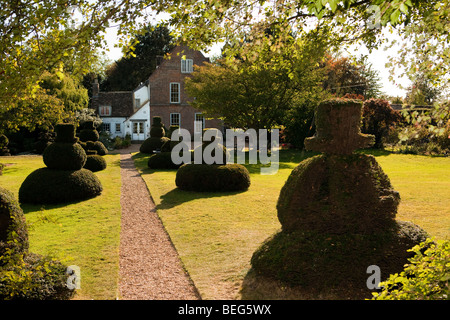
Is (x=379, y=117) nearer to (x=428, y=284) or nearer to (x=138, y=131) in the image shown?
(x=138, y=131)

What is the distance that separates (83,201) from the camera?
14.5m

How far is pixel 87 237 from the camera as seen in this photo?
992cm

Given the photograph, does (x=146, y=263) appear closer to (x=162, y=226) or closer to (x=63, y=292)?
(x=63, y=292)

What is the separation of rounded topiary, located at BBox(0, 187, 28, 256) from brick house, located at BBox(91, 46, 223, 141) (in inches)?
1489

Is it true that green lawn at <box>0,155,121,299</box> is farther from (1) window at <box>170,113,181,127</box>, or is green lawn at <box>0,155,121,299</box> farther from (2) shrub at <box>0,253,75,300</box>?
(1) window at <box>170,113,181,127</box>

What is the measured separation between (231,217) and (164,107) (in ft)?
113

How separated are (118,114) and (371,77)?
111ft

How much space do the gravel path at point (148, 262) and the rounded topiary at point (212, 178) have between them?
108 inches

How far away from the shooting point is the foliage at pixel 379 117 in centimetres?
3441

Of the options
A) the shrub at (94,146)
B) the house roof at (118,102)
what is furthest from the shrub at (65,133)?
the house roof at (118,102)

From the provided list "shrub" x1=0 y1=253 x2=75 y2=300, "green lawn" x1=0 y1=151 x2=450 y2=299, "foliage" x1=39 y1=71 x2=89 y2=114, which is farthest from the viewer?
"foliage" x1=39 y1=71 x2=89 y2=114

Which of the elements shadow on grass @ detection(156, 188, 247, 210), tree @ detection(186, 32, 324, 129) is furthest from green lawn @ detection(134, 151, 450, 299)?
tree @ detection(186, 32, 324, 129)

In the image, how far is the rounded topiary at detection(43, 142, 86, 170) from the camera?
1449cm
